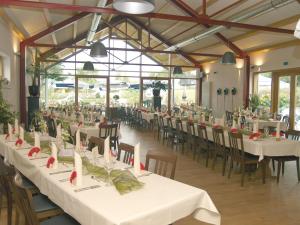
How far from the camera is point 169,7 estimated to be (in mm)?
10977

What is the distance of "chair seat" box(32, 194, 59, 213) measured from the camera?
2.75m

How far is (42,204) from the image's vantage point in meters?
2.85

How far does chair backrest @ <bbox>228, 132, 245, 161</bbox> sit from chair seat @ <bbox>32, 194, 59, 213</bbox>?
10.1 feet

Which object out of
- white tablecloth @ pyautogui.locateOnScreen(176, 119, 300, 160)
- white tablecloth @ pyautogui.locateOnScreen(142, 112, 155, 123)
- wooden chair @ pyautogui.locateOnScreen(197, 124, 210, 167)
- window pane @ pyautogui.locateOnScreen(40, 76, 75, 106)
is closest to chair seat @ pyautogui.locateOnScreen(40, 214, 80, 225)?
white tablecloth @ pyautogui.locateOnScreen(176, 119, 300, 160)

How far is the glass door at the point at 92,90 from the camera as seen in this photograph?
1633 cm

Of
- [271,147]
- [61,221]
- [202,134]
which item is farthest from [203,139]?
[61,221]

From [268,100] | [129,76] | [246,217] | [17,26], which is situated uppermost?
[17,26]

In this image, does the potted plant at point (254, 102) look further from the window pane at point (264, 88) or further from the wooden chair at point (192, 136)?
the wooden chair at point (192, 136)

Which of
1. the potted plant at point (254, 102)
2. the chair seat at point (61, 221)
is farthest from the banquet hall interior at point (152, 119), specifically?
the potted plant at point (254, 102)

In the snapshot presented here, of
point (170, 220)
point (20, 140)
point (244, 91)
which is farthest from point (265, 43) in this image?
point (170, 220)

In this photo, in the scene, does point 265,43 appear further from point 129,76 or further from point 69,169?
point 69,169

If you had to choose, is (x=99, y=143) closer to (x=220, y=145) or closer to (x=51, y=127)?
(x=220, y=145)

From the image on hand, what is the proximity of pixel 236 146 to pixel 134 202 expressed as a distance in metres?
3.20

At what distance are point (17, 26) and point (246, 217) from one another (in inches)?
338
